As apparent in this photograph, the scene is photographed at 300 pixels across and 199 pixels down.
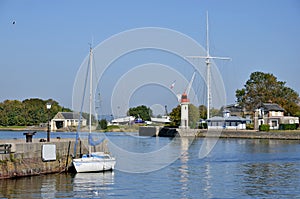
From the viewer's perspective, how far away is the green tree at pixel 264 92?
116500 mm

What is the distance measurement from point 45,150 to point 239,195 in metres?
11.9

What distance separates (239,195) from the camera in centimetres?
2575

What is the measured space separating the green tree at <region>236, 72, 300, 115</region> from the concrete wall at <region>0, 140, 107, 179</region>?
3440 inches

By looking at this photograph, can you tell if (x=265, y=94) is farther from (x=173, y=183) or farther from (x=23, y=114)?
(x=173, y=183)

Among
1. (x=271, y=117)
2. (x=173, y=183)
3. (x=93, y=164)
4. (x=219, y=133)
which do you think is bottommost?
(x=173, y=183)

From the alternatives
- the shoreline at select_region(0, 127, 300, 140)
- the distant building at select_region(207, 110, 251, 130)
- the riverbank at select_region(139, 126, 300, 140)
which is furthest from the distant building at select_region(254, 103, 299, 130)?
the riverbank at select_region(139, 126, 300, 140)

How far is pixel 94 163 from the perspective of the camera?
107 ft

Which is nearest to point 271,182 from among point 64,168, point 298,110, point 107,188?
point 107,188

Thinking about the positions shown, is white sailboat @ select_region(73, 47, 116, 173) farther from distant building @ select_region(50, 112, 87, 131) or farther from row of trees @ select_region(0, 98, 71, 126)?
row of trees @ select_region(0, 98, 71, 126)

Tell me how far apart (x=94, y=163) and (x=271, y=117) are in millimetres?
70340

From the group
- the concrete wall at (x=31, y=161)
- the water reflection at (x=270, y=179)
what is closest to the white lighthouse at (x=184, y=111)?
the water reflection at (x=270, y=179)

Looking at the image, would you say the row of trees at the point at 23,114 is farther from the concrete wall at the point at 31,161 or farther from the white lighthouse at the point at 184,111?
the concrete wall at the point at 31,161

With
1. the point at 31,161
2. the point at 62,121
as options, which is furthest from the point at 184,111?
the point at 31,161

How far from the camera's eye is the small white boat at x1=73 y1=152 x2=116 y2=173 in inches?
1267
